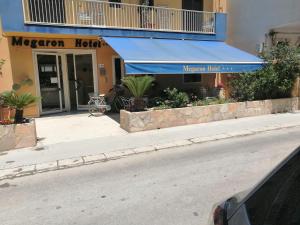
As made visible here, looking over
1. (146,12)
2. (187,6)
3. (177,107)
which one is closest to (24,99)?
(177,107)

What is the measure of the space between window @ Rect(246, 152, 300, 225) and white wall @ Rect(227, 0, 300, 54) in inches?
629

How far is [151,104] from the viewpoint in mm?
13000

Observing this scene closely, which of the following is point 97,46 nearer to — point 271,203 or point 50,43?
point 50,43

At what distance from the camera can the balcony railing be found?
12070 millimetres

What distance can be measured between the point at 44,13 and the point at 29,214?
10.2 metres

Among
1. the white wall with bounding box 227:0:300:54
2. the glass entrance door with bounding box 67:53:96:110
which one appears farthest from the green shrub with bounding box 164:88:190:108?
the white wall with bounding box 227:0:300:54

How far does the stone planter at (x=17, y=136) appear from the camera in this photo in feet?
25.5

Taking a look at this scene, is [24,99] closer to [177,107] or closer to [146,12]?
[177,107]

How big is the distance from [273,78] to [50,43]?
9999 millimetres

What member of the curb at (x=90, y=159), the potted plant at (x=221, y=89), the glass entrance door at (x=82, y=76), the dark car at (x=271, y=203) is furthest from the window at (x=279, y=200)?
the potted plant at (x=221, y=89)

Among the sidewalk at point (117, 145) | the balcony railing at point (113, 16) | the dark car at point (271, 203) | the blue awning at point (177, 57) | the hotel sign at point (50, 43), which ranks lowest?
the sidewalk at point (117, 145)

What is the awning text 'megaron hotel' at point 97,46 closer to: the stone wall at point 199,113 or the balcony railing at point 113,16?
the balcony railing at point 113,16

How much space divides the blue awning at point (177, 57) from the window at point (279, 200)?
7938mm

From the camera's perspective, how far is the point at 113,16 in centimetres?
1395
